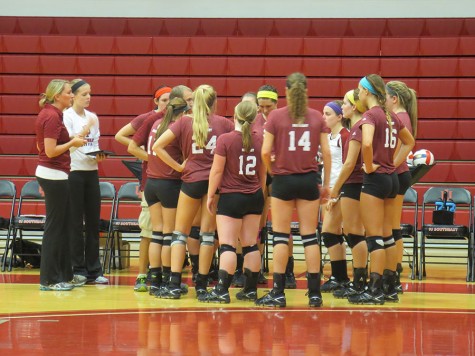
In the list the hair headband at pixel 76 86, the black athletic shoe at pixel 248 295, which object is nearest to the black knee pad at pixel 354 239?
the black athletic shoe at pixel 248 295

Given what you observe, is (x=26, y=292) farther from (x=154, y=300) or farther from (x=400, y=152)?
(x=400, y=152)

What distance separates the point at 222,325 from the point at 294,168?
4.48 feet

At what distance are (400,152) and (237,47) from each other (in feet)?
21.5

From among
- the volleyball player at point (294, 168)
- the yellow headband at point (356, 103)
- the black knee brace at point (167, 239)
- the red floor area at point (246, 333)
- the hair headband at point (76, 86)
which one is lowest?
the red floor area at point (246, 333)

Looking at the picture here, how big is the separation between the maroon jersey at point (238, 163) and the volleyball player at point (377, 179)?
2.73 feet

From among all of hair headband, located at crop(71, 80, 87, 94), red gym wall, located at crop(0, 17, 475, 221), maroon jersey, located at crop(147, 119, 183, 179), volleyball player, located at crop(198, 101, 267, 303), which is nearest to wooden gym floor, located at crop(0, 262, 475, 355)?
volleyball player, located at crop(198, 101, 267, 303)

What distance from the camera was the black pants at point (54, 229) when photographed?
7.70 meters

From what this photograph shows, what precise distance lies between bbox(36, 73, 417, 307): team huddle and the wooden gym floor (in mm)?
264

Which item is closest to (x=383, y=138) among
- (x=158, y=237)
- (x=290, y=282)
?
(x=290, y=282)

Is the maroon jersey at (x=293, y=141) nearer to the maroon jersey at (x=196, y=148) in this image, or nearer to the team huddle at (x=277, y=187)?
the team huddle at (x=277, y=187)

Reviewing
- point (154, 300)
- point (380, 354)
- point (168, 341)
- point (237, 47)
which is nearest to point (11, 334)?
point (168, 341)

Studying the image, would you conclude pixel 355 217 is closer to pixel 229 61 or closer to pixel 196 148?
pixel 196 148

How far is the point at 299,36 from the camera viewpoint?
13.6 m

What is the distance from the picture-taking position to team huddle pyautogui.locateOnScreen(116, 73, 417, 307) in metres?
6.70
